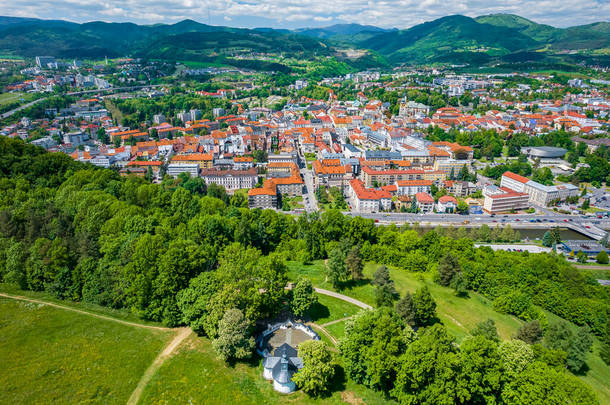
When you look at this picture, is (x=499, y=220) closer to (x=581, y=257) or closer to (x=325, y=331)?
(x=581, y=257)

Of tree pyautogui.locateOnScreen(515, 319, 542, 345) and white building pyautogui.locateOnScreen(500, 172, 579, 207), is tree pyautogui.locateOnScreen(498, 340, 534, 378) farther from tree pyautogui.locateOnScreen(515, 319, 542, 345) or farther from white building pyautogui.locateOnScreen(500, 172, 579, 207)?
white building pyautogui.locateOnScreen(500, 172, 579, 207)

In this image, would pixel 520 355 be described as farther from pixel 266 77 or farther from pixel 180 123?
pixel 266 77

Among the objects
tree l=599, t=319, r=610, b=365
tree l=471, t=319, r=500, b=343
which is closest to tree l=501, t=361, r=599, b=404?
tree l=471, t=319, r=500, b=343

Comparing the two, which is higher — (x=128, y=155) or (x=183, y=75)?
(x=183, y=75)

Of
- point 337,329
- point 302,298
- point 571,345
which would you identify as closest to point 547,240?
point 571,345

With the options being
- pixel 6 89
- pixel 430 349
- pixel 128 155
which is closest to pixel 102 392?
pixel 430 349

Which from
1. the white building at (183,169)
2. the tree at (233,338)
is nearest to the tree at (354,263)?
the tree at (233,338)
